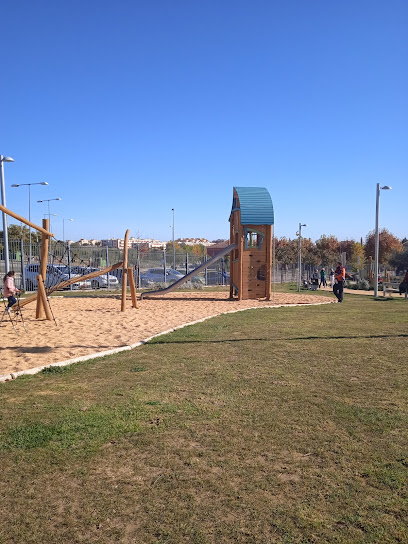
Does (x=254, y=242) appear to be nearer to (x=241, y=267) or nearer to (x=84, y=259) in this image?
(x=241, y=267)

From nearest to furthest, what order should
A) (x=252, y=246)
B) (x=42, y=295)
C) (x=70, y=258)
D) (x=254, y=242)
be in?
(x=42, y=295) → (x=252, y=246) → (x=254, y=242) → (x=70, y=258)

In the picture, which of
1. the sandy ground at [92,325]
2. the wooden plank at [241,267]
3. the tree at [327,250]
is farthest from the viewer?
the tree at [327,250]

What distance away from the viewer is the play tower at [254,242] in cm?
1872

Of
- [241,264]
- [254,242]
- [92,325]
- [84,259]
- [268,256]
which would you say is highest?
[254,242]

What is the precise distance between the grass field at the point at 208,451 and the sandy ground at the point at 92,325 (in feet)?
4.14

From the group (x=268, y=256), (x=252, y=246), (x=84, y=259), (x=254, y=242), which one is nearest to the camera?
(x=268, y=256)

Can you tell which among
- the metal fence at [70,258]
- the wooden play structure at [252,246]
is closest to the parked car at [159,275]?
the metal fence at [70,258]

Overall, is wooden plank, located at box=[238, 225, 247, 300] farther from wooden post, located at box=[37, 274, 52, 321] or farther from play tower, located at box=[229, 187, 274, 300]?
wooden post, located at box=[37, 274, 52, 321]

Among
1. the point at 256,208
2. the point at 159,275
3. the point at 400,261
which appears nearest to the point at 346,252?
the point at 400,261

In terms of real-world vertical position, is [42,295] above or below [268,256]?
below

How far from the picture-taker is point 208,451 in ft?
14.0

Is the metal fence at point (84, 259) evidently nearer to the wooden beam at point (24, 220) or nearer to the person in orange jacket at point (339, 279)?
the person in orange jacket at point (339, 279)

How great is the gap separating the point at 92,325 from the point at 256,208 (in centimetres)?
959

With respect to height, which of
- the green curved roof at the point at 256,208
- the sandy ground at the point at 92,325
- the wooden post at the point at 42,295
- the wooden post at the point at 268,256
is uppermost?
the green curved roof at the point at 256,208
